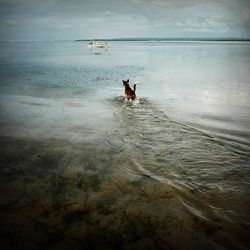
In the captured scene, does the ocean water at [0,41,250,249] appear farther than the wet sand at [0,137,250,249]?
Yes

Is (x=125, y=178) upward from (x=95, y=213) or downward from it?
upward

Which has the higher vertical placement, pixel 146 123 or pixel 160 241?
pixel 146 123

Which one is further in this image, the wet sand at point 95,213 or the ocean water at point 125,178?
the ocean water at point 125,178

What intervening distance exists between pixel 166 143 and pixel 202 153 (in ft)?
3.79

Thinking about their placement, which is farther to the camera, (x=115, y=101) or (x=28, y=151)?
→ (x=115, y=101)

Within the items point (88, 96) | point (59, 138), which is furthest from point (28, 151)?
point (88, 96)

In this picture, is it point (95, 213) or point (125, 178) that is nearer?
point (95, 213)

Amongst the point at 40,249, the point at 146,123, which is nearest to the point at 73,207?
the point at 40,249

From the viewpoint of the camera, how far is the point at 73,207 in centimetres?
464

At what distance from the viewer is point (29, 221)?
429 cm

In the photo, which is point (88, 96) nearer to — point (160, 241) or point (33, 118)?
point (33, 118)

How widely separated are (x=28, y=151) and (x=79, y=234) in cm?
370

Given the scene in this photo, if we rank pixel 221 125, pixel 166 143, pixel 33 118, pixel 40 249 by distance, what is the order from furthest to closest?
pixel 33 118, pixel 221 125, pixel 166 143, pixel 40 249

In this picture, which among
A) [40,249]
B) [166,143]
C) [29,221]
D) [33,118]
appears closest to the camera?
[40,249]
